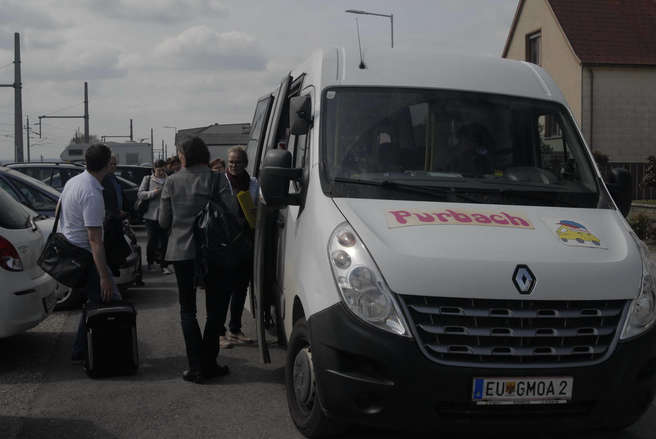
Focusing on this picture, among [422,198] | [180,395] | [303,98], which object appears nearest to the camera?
[422,198]

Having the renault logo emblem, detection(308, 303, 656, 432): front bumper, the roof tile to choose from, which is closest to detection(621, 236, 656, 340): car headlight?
detection(308, 303, 656, 432): front bumper

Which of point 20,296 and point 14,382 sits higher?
point 20,296

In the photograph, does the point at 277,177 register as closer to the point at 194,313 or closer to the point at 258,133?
the point at 194,313

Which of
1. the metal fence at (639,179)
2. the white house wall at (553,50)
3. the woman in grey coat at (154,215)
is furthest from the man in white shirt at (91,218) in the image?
the white house wall at (553,50)

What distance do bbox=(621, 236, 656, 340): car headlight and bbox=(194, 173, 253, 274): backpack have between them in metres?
2.78

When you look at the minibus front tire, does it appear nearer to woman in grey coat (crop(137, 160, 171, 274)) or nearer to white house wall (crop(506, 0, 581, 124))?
woman in grey coat (crop(137, 160, 171, 274))

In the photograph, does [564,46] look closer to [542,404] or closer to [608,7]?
[608,7]

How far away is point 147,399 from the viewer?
550 centimetres

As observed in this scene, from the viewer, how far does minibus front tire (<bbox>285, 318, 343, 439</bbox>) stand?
4.41 m

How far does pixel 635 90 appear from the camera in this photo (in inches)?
1141

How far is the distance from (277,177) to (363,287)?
3.76 feet

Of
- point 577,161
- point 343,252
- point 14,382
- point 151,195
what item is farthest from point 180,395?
point 151,195

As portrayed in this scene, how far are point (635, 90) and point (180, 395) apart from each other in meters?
26.9

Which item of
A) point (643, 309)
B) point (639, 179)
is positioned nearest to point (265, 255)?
point (643, 309)
